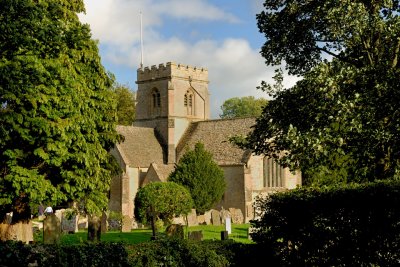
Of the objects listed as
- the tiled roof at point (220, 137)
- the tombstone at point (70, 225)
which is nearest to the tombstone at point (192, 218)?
the tombstone at point (70, 225)

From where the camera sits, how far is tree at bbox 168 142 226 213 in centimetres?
4031

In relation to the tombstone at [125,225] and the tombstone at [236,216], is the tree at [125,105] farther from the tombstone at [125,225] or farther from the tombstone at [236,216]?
the tombstone at [125,225]

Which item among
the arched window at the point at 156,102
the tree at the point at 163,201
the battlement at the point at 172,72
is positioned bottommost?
the tree at the point at 163,201

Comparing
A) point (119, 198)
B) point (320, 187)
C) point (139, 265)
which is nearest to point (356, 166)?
point (320, 187)

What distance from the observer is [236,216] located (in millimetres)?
42844

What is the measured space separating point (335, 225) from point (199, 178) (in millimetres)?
27976

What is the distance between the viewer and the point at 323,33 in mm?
15188

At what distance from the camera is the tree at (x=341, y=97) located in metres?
13.0

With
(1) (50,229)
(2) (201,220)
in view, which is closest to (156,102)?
(2) (201,220)

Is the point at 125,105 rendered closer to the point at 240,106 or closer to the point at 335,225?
the point at 240,106

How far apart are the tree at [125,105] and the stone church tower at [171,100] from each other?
22.8 feet

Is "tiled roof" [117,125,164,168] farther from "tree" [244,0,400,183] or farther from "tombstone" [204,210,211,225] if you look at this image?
"tree" [244,0,400,183]

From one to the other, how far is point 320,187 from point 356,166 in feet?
6.13

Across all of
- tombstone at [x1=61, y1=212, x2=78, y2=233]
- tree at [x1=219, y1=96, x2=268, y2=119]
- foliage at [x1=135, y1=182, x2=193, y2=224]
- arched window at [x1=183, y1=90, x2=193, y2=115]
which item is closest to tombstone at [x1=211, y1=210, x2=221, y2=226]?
foliage at [x1=135, y1=182, x2=193, y2=224]
